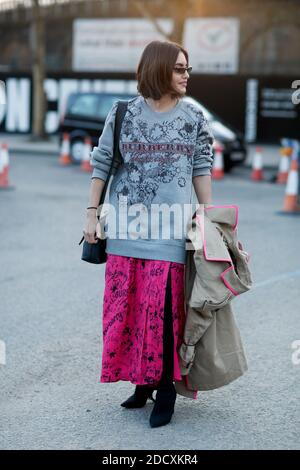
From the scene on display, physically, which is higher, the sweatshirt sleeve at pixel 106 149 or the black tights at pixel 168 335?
the sweatshirt sleeve at pixel 106 149

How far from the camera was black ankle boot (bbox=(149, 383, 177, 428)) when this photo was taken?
13.6 ft

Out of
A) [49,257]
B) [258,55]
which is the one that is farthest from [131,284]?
[258,55]

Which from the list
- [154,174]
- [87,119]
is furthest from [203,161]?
[87,119]

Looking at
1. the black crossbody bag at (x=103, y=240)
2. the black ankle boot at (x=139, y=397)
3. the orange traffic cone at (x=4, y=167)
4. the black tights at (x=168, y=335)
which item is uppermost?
the black crossbody bag at (x=103, y=240)

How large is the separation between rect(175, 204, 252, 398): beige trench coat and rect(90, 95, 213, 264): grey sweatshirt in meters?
0.12

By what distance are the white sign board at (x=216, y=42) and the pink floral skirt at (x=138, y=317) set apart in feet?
106

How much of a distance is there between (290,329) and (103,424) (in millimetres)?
2198

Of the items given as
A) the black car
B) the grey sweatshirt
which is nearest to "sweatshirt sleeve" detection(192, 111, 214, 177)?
the grey sweatshirt

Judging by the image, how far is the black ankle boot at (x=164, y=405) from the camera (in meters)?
4.15

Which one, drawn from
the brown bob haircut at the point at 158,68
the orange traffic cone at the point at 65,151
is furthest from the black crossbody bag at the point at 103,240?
the orange traffic cone at the point at 65,151

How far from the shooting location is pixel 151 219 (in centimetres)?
414

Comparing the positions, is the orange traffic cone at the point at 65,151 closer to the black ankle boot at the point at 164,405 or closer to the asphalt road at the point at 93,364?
the asphalt road at the point at 93,364

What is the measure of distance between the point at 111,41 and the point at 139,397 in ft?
115

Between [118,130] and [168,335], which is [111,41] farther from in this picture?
[168,335]
